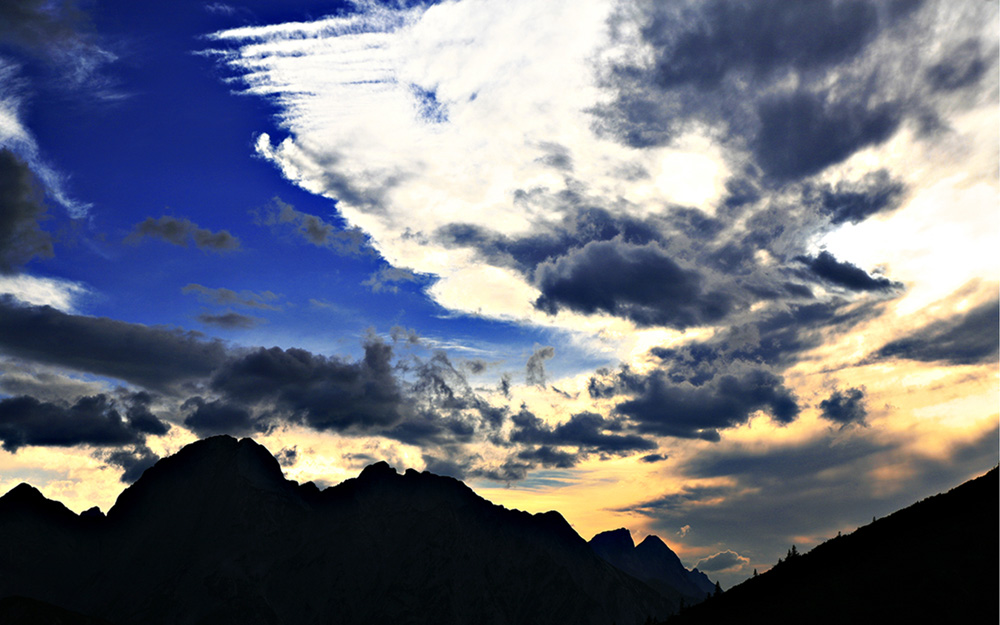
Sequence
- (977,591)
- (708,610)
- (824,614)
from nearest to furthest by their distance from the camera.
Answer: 1. (977,591)
2. (824,614)
3. (708,610)

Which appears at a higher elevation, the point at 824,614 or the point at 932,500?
the point at 932,500

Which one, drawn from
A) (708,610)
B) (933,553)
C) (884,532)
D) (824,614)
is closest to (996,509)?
(933,553)

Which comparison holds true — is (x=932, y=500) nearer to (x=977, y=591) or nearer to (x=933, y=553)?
(x=933, y=553)

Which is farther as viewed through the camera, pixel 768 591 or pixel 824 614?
pixel 768 591

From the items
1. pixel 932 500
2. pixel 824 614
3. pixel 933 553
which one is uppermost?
pixel 932 500

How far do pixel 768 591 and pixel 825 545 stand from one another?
10513mm

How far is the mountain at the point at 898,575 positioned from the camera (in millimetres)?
62031

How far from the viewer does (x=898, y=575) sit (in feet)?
222

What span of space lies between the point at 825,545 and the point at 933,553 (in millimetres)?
18095

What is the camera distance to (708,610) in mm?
85188

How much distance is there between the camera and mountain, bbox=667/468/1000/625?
62031 mm

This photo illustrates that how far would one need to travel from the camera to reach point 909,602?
63531 mm

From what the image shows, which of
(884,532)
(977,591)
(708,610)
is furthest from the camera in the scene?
(708,610)

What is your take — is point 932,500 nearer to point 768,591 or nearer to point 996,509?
point 996,509
